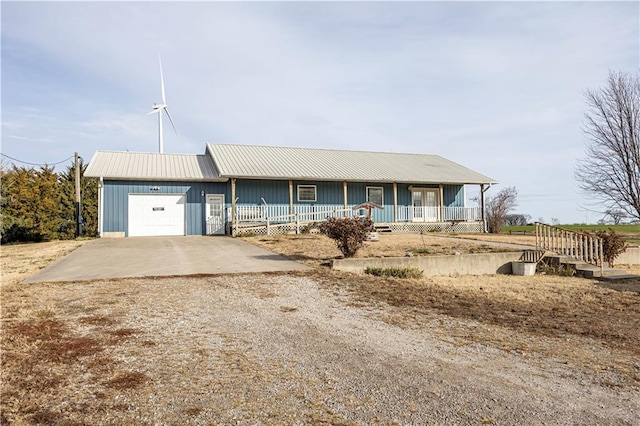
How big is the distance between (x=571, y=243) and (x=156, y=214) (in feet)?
57.7

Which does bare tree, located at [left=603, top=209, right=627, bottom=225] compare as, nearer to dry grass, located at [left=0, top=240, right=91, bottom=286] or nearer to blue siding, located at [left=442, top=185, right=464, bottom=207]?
blue siding, located at [left=442, top=185, right=464, bottom=207]

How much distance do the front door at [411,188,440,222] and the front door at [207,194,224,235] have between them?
36.0ft

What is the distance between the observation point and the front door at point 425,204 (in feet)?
87.7

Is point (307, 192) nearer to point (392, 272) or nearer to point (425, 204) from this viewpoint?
point (425, 204)

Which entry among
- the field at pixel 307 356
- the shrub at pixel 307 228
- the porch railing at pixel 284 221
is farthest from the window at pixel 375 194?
the field at pixel 307 356

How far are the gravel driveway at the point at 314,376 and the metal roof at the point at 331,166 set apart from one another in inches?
632

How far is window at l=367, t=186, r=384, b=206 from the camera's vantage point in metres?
26.0

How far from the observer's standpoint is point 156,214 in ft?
72.5

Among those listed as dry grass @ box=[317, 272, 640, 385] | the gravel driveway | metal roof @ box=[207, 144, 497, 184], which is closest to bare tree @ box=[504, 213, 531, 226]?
metal roof @ box=[207, 144, 497, 184]

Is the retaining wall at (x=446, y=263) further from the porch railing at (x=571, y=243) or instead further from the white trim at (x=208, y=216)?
the white trim at (x=208, y=216)

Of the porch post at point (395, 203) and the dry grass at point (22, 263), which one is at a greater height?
the porch post at point (395, 203)

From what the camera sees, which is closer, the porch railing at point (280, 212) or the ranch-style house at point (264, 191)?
the ranch-style house at point (264, 191)

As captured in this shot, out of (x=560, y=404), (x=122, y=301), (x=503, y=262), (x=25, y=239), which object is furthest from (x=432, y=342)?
(x=25, y=239)

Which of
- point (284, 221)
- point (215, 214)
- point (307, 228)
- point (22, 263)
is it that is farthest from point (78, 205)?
point (307, 228)
